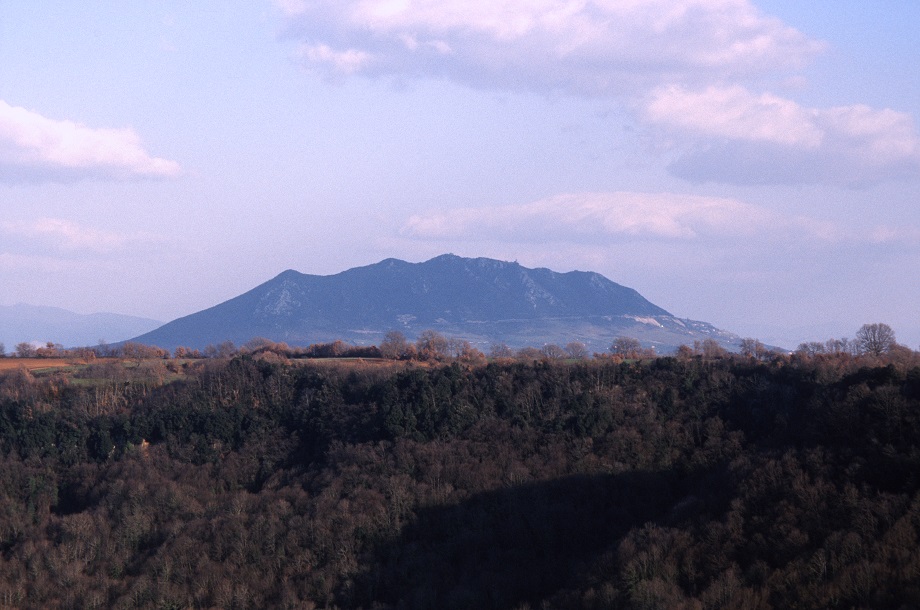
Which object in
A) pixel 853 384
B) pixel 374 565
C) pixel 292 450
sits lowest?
pixel 374 565

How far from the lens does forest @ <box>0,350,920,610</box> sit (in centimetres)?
4156

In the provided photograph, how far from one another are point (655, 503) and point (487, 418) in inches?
643

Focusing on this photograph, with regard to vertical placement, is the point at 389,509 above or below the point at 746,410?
below

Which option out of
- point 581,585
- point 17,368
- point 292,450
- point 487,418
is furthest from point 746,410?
point 17,368

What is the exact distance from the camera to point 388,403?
228 ft

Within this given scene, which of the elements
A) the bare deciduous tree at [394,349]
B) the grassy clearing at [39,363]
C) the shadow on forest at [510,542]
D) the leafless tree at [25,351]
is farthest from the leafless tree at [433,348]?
the leafless tree at [25,351]

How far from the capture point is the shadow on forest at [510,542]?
48406 millimetres

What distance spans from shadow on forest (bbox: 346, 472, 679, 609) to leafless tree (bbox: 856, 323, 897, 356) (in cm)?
3419

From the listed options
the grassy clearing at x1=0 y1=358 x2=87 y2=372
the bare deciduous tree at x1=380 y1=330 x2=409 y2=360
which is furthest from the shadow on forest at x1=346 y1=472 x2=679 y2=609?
the grassy clearing at x1=0 y1=358 x2=87 y2=372

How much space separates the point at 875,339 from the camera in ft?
273

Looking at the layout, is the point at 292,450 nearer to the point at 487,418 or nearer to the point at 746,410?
the point at 487,418

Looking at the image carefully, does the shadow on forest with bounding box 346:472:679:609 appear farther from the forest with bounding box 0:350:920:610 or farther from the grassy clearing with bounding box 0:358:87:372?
the grassy clearing with bounding box 0:358:87:372

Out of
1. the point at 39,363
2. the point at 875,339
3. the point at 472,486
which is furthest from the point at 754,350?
the point at 39,363

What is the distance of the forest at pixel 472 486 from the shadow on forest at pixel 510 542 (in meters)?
0.16
